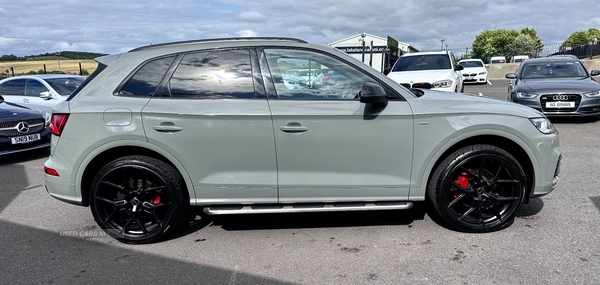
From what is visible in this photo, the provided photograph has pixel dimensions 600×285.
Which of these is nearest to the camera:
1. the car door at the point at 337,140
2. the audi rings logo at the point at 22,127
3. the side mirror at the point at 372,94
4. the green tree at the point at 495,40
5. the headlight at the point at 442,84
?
the side mirror at the point at 372,94

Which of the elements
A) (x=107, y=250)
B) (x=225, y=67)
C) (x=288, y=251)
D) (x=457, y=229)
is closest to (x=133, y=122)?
(x=225, y=67)

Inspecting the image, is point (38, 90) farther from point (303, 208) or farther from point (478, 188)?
point (478, 188)

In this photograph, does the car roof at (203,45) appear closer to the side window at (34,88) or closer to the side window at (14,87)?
the side window at (34,88)

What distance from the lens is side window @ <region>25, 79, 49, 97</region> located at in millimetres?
9709

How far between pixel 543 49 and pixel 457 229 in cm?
3730

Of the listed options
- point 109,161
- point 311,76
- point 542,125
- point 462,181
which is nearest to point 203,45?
point 311,76

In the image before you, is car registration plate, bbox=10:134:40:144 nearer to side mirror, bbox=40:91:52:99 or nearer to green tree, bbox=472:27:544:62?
side mirror, bbox=40:91:52:99

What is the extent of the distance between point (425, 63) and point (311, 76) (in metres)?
8.22

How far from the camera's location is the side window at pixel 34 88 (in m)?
9.71

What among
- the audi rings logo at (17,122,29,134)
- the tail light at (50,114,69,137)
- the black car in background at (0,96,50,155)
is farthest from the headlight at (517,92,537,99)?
the audi rings logo at (17,122,29,134)

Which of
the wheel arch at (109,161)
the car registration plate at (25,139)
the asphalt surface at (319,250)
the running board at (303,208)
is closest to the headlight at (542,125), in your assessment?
the asphalt surface at (319,250)

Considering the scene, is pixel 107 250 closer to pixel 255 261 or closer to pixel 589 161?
pixel 255 261

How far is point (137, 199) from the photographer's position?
3520 mm

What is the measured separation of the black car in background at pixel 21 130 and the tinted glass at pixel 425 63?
825 centimetres
